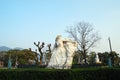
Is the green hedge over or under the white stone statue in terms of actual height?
under

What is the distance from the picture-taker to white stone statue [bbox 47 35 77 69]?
2278 centimetres

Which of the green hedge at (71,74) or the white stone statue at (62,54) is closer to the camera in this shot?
the green hedge at (71,74)

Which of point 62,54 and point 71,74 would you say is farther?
point 62,54

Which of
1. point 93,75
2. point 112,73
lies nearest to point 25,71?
point 93,75

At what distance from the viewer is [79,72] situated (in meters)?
14.0

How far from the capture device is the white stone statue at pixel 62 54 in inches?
897

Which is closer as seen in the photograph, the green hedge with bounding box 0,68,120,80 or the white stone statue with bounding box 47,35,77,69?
the green hedge with bounding box 0,68,120,80

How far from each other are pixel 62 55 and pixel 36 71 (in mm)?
8636

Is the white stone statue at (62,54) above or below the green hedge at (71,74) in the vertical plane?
above

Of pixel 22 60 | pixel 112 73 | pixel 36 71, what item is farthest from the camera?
pixel 22 60

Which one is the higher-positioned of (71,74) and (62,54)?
(62,54)

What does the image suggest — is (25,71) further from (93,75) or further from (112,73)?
(112,73)

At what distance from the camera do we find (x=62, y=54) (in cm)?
2314

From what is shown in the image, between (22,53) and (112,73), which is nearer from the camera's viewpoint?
(112,73)
